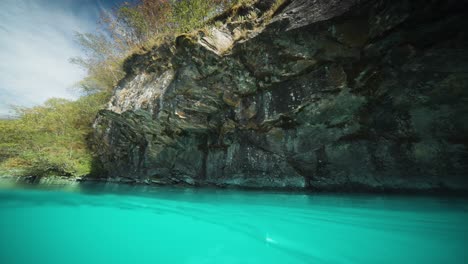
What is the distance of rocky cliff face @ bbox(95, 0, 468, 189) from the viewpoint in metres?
4.74

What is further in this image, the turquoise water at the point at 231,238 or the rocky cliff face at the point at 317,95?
the rocky cliff face at the point at 317,95

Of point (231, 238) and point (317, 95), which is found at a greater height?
point (317, 95)

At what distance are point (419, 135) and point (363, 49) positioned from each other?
371cm

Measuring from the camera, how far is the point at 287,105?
6.86 metres

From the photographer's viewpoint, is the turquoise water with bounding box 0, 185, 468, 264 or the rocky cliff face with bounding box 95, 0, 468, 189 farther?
the rocky cliff face with bounding box 95, 0, 468, 189

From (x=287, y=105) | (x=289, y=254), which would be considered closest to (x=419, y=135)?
(x=287, y=105)

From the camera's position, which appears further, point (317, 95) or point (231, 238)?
point (317, 95)

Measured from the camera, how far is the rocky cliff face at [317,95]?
4738mm

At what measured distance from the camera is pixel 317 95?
6297 mm

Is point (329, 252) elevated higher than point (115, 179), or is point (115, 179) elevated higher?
point (329, 252)

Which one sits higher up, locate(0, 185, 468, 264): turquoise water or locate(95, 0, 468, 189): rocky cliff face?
locate(95, 0, 468, 189): rocky cliff face

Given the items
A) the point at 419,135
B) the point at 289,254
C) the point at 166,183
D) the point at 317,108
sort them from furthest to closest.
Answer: the point at 166,183
the point at 317,108
the point at 419,135
the point at 289,254

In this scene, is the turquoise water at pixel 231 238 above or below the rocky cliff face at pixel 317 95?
below

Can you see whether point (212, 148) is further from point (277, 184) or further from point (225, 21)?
point (225, 21)
